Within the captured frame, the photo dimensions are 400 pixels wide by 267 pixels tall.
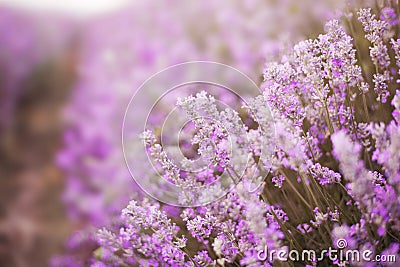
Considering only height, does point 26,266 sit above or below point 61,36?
below

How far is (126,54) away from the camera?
4.55ft

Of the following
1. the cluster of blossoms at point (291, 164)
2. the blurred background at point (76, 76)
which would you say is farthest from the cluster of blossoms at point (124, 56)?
the cluster of blossoms at point (291, 164)

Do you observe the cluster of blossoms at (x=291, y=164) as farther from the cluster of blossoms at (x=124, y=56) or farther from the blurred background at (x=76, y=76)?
the blurred background at (x=76, y=76)

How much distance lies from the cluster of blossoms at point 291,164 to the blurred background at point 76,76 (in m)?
0.48

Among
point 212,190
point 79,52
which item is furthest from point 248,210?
point 79,52

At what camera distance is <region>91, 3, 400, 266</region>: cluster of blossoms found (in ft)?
2.39

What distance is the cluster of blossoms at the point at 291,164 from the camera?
0.73 m

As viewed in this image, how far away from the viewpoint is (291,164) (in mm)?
698

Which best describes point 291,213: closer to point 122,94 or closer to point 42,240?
point 122,94

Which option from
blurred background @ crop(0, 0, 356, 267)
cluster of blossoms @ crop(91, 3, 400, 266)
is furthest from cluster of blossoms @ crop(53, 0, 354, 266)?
cluster of blossoms @ crop(91, 3, 400, 266)

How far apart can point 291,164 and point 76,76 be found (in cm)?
92

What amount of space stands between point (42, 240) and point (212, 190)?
92cm

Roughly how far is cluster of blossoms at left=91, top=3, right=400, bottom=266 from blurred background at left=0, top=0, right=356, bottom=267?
0.48m

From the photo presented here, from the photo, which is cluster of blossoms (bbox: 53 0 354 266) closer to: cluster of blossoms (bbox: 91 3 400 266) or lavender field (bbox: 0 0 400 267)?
lavender field (bbox: 0 0 400 267)
